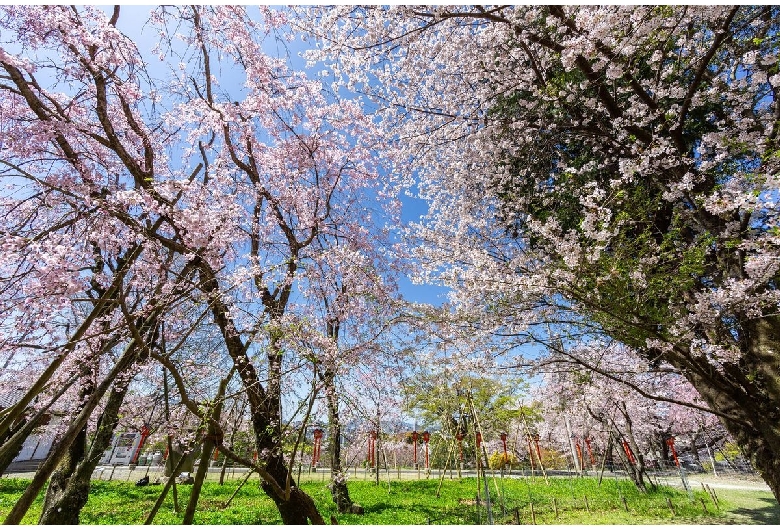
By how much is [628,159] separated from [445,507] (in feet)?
28.0

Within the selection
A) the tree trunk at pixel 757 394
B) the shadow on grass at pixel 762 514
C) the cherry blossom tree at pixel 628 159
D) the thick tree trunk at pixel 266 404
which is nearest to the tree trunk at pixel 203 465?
the thick tree trunk at pixel 266 404

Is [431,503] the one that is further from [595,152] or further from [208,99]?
[208,99]

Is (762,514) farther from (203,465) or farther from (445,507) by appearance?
(203,465)

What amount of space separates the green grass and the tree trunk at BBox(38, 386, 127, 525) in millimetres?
2118

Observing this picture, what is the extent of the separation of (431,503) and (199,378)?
729 cm

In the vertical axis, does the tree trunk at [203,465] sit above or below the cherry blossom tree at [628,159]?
below

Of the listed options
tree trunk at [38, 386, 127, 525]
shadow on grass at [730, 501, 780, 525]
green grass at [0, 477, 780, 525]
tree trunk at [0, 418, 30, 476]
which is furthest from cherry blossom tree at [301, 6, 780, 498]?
shadow on grass at [730, 501, 780, 525]

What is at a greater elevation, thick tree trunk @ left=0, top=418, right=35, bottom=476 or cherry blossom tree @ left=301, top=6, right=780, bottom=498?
cherry blossom tree @ left=301, top=6, right=780, bottom=498

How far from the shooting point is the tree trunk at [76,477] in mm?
5434

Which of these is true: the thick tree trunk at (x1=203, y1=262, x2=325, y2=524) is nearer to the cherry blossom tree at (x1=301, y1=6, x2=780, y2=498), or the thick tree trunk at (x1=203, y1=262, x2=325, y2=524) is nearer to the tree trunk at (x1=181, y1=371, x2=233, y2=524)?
the tree trunk at (x1=181, y1=371, x2=233, y2=524)

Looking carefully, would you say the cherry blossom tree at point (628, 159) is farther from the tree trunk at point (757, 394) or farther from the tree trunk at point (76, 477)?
the tree trunk at point (76, 477)

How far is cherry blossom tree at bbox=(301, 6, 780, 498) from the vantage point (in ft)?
Result: 12.0

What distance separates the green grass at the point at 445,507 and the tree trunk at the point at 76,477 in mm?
2118

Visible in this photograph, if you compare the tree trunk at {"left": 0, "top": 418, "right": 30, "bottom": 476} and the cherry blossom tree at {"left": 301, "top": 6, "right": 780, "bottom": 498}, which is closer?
the tree trunk at {"left": 0, "top": 418, "right": 30, "bottom": 476}
